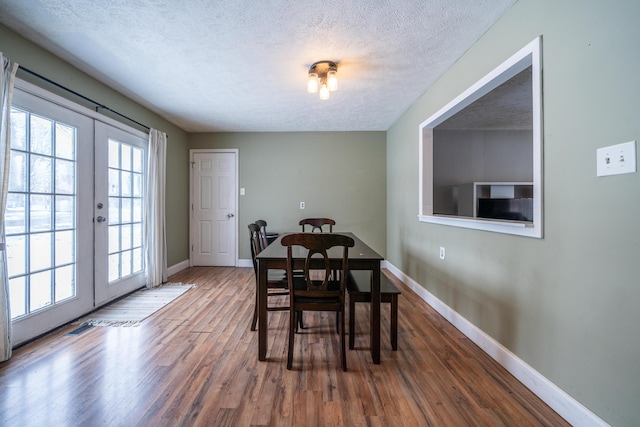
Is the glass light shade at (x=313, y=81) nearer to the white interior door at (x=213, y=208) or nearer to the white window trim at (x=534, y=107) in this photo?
the white window trim at (x=534, y=107)

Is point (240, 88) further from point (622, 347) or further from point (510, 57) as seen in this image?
point (622, 347)

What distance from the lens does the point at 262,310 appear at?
5.56ft

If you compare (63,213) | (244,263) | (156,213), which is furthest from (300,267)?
(244,263)

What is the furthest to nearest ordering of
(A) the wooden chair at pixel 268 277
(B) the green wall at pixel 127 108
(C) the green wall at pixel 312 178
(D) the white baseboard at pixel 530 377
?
(C) the green wall at pixel 312 178
(A) the wooden chair at pixel 268 277
(B) the green wall at pixel 127 108
(D) the white baseboard at pixel 530 377

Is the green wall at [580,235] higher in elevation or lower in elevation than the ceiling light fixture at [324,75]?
lower

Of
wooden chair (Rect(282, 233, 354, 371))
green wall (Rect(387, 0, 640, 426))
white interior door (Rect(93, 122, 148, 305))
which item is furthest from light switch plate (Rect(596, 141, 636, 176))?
white interior door (Rect(93, 122, 148, 305))

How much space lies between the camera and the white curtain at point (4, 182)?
66.0 inches

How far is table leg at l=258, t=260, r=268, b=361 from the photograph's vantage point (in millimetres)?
1693

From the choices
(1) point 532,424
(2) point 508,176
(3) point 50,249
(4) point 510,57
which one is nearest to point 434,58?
(4) point 510,57

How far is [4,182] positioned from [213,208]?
110 inches

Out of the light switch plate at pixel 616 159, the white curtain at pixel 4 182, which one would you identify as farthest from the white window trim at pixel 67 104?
the light switch plate at pixel 616 159

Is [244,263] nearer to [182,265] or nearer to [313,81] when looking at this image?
[182,265]

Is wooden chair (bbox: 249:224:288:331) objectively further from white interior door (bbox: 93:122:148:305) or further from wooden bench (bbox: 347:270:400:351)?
white interior door (bbox: 93:122:148:305)

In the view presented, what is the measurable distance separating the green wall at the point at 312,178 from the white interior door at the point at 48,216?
7.12 ft
